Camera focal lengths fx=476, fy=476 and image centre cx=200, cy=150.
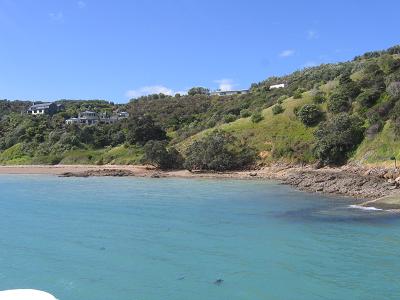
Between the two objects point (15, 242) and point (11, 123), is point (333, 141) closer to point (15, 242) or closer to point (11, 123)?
point (15, 242)

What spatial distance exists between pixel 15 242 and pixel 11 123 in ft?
392

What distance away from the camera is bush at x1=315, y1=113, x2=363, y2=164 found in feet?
198

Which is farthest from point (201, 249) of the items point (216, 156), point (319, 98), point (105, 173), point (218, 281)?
point (319, 98)

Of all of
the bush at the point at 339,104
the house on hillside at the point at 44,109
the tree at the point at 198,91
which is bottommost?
the bush at the point at 339,104

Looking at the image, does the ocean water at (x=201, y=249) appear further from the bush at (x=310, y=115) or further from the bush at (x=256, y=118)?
the bush at (x=256, y=118)

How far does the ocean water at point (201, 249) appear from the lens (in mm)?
17016

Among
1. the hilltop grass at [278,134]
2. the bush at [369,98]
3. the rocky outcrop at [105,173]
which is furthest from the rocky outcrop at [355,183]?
the rocky outcrop at [105,173]

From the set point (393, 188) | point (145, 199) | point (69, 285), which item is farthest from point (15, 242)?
point (393, 188)

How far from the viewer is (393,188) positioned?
4069 centimetres

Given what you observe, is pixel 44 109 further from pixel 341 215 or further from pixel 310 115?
pixel 341 215

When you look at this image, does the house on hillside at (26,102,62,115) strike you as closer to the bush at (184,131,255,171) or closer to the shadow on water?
the bush at (184,131,255,171)

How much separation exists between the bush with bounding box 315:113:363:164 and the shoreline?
6.31 feet

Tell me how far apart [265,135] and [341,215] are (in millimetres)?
44040

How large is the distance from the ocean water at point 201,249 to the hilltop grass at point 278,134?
1100 inches
